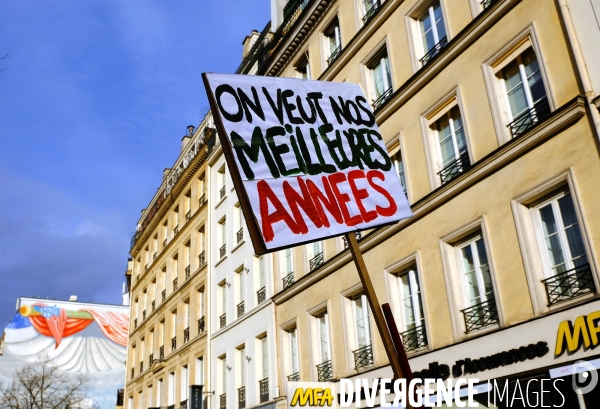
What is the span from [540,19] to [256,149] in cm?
854

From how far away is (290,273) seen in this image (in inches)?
884

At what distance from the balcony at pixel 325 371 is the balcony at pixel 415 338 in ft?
11.8

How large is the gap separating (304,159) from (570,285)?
650 cm

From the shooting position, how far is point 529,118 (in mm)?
13461

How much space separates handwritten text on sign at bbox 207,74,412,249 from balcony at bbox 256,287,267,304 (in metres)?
15.9

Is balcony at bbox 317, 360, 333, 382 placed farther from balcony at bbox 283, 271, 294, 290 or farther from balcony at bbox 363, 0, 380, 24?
balcony at bbox 363, 0, 380, 24

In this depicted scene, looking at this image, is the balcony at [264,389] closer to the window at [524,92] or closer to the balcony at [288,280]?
the balcony at [288,280]

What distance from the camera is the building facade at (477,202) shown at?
11930mm

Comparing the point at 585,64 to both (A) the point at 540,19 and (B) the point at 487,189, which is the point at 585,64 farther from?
(B) the point at 487,189

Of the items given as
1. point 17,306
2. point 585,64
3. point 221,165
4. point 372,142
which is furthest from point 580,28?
point 17,306

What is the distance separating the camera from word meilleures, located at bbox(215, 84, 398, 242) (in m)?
7.46

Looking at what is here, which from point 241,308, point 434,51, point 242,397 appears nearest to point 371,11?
point 434,51

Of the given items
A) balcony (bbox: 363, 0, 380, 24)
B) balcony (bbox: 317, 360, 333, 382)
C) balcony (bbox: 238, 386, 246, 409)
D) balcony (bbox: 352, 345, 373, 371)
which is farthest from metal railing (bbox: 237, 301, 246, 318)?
balcony (bbox: 363, 0, 380, 24)

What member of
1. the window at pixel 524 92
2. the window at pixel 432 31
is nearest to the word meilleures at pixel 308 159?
the window at pixel 524 92
